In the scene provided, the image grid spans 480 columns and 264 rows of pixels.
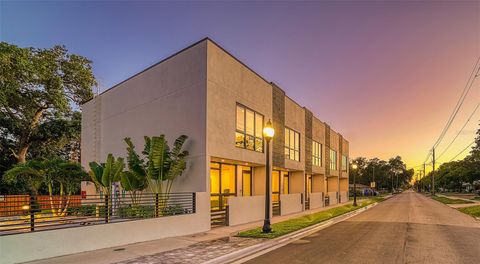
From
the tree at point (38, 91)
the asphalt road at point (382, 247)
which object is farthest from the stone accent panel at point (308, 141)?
the tree at point (38, 91)

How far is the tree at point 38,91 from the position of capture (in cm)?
2953

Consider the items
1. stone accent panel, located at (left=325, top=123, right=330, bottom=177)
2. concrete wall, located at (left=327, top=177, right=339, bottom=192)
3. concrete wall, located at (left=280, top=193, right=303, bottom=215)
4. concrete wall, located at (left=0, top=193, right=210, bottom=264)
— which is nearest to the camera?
concrete wall, located at (left=0, top=193, right=210, bottom=264)

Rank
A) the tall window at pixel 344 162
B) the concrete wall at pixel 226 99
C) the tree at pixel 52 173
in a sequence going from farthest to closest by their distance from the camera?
the tall window at pixel 344 162 → the tree at pixel 52 173 → the concrete wall at pixel 226 99

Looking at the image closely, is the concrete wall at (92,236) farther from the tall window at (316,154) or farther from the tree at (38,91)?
the tree at (38,91)

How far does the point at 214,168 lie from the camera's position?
18.8m

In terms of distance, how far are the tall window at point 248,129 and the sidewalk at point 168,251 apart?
7016mm

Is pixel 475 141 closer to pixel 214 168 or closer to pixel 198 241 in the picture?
pixel 214 168

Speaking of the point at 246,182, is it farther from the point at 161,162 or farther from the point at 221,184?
the point at 161,162

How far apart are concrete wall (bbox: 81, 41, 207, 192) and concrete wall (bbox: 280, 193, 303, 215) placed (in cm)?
908

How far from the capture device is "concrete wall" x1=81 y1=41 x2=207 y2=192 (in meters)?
16.1

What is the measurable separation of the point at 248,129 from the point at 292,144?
8099 millimetres

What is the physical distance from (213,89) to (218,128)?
1897 millimetres

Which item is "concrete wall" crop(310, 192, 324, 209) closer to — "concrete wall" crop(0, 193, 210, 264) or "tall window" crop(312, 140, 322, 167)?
"tall window" crop(312, 140, 322, 167)

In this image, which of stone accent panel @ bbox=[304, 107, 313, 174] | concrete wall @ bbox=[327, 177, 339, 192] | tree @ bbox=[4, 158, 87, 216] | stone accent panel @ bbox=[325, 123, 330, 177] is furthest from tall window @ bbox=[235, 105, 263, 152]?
concrete wall @ bbox=[327, 177, 339, 192]
